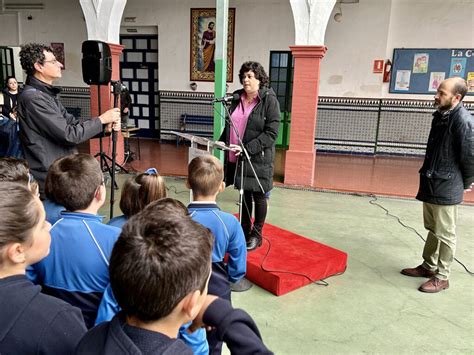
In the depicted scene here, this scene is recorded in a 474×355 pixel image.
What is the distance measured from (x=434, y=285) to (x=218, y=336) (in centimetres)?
258

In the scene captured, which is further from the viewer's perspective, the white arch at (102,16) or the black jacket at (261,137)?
the white arch at (102,16)

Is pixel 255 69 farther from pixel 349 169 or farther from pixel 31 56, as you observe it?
pixel 349 169

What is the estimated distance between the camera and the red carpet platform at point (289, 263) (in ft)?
9.21

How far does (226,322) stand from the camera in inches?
31.1

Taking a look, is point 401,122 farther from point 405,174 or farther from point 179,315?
point 179,315

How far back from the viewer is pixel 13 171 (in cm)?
186

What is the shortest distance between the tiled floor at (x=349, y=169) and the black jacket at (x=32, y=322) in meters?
4.86

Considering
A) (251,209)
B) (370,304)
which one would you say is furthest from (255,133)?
(370,304)

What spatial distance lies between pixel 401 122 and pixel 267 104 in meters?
5.84

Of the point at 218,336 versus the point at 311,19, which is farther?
the point at 311,19

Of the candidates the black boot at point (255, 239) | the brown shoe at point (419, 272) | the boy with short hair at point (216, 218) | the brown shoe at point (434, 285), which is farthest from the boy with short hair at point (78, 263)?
the brown shoe at point (419, 272)

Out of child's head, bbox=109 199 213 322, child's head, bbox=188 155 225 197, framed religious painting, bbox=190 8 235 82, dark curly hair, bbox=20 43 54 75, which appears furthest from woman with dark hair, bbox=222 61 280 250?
framed religious painting, bbox=190 8 235 82

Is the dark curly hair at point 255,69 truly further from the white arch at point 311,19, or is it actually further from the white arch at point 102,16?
the white arch at point 102,16

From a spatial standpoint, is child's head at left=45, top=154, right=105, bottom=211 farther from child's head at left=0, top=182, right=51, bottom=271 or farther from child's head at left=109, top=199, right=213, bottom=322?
child's head at left=109, top=199, right=213, bottom=322
